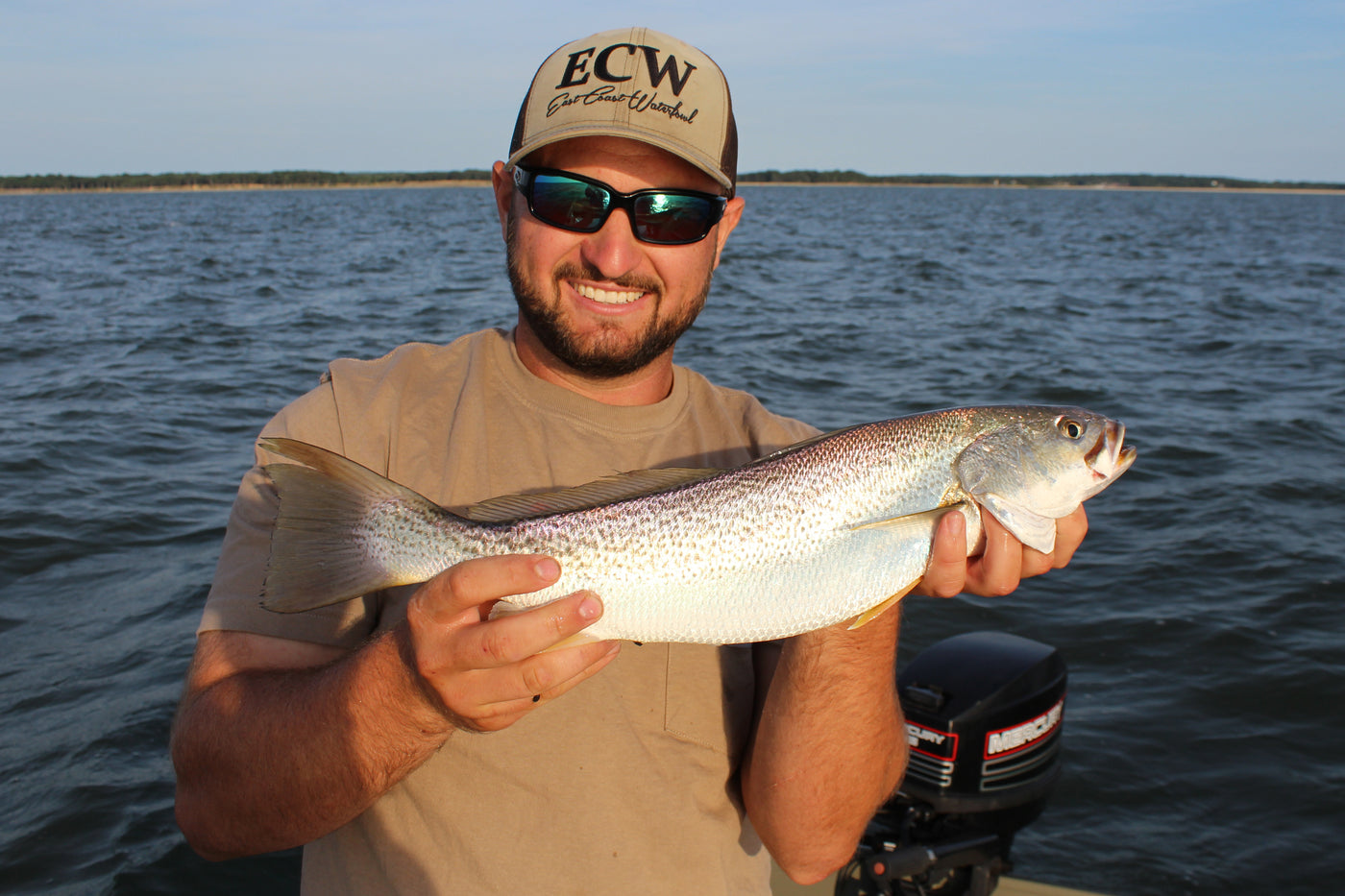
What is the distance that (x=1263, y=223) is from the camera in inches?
2827

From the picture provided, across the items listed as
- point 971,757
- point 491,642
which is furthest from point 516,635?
point 971,757

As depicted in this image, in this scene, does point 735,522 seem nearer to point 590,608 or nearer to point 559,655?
point 590,608

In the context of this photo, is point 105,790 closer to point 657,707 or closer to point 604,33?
point 657,707

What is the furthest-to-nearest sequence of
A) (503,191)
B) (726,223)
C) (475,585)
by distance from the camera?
1. (726,223)
2. (503,191)
3. (475,585)

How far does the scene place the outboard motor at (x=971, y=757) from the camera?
3.99m

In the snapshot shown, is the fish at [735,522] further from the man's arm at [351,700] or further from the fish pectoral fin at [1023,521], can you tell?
the man's arm at [351,700]

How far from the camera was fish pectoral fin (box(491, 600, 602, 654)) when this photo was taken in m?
2.15

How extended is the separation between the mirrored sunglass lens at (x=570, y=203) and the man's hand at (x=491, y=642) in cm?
121

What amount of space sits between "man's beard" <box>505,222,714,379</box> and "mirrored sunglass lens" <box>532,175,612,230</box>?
141 millimetres

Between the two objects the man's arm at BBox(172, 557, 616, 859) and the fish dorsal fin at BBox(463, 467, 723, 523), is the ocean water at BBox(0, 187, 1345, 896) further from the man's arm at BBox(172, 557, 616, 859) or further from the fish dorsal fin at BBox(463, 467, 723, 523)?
the fish dorsal fin at BBox(463, 467, 723, 523)

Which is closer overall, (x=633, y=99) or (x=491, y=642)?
(x=491, y=642)

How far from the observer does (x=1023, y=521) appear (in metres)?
2.65

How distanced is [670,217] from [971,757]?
112 inches

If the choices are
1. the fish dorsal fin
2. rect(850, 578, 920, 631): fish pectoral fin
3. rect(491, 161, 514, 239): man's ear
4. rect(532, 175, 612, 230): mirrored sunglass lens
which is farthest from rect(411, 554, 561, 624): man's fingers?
rect(491, 161, 514, 239): man's ear
